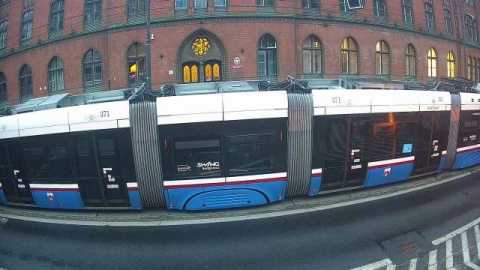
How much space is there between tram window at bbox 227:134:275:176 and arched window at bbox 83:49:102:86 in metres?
16.8

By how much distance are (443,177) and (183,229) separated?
1014 centimetres

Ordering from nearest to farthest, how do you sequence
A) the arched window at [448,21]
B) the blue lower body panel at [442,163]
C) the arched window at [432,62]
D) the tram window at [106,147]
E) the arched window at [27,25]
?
the tram window at [106,147] < the blue lower body panel at [442,163] < the arched window at [27,25] < the arched window at [432,62] < the arched window at [448,21]

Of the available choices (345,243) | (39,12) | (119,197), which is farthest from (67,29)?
(345,243)

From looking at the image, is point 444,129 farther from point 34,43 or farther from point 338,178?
point 34,43

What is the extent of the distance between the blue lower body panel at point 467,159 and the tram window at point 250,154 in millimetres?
8327

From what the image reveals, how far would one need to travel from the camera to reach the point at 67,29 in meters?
21.4

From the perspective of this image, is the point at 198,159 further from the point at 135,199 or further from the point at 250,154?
the point at 135,199

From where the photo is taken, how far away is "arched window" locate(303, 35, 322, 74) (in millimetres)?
20547

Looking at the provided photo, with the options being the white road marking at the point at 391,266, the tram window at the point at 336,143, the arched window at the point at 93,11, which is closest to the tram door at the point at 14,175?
the tram window at the point at 336,143

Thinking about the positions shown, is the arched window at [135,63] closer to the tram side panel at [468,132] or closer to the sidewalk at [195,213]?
the sidewalk at [195,213]

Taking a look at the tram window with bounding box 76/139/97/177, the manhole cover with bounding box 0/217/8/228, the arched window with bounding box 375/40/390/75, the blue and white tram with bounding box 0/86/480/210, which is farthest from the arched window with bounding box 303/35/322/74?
the manhole cover with bounding box 0/217/8/228

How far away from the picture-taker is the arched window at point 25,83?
2370cm

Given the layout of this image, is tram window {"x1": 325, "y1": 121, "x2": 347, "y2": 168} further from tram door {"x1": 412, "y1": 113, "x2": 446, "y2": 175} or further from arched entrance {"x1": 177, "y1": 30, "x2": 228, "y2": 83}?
arched entrance {"x1": 177, "y1": 30, "x2": 228, "y2": 83}

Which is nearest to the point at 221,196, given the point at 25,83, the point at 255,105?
the point at 255,105
